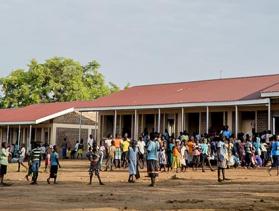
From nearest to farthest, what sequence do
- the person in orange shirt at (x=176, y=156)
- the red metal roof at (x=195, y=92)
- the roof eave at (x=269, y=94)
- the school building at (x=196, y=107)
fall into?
the person in orange shirt at (x=176, y=156)
the roof eave at (x=269, y=94)
the school building at (x=196, y=107)
the red metal roof at (x=195, y=92)

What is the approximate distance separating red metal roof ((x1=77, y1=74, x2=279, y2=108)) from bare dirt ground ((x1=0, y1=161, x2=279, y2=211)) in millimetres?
7088

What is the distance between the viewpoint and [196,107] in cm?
2641

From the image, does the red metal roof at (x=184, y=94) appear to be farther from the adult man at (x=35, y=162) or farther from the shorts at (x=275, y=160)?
the adult man at (x=35, y=162)

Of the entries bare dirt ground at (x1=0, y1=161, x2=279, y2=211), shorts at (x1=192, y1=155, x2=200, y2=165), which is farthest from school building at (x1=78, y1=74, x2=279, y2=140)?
bare dirt ground at (x1=0, y1=161, x2=279, y2=211)

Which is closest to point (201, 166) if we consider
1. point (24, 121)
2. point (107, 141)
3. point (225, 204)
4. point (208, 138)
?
point (208, 138)

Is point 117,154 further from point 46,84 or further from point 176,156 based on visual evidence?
point 46,84

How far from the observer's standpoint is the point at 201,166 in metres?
22.5

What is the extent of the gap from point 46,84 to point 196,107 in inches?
1088

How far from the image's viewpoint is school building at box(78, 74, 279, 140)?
2445 centimetres

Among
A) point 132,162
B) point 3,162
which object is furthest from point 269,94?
point 3,162

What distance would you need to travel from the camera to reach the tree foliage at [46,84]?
166 feet

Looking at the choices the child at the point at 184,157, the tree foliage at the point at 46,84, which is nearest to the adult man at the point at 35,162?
the child at the point at 184,157

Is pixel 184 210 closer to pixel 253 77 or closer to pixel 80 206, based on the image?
pixel 80 206

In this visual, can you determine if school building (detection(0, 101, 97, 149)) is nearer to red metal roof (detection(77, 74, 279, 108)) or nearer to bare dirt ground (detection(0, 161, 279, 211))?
red metal roof (detection(77, 74, 279, 108))
